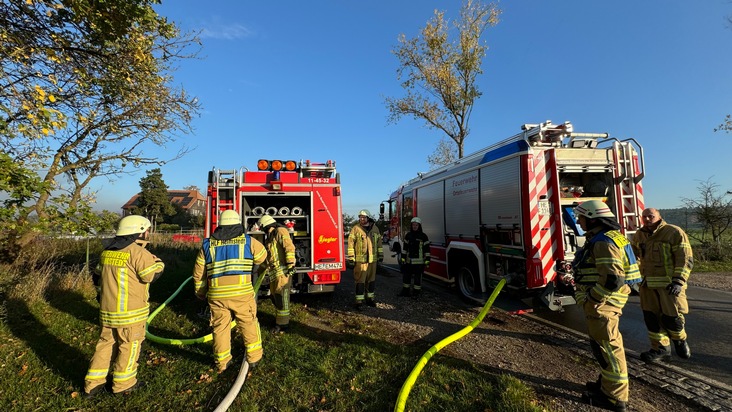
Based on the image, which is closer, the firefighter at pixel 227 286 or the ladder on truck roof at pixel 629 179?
the firefighter at pixel 227 286

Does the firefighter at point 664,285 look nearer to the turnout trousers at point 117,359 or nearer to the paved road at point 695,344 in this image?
the paved road at point 695,344

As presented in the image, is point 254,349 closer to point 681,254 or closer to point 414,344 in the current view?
point 414,344

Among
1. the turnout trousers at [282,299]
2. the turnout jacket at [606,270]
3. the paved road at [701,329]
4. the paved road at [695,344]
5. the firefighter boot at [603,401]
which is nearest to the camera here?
the firefighter boot at [603,401]

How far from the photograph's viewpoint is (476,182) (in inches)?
248

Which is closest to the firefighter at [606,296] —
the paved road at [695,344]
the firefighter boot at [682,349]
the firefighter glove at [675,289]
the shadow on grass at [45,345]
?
the paved road at [695,344]

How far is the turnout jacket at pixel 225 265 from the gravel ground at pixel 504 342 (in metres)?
1.97

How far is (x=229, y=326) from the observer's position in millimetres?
3779

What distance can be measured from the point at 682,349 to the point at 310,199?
221 inches

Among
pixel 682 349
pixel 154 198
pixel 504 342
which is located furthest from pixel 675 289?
pixel 154 198

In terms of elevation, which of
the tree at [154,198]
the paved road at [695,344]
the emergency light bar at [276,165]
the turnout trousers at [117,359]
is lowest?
the paved road at [695,344]

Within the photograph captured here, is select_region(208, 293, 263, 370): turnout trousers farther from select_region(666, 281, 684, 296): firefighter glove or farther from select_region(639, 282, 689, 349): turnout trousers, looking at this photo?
select_region(666, 281, 684, 296): firefighter glove

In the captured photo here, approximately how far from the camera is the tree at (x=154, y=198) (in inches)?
1451

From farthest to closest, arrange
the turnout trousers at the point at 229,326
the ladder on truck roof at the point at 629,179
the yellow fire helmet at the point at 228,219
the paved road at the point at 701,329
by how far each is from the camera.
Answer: the ladder on truck roof at the point at 629,179 → the yellow fire helmet at the point at 228,219 → the paved road at the point at 701,329 → the turnout trousers at the point at 229,326

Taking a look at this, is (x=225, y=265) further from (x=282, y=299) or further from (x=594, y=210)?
(x=594, y=210)
